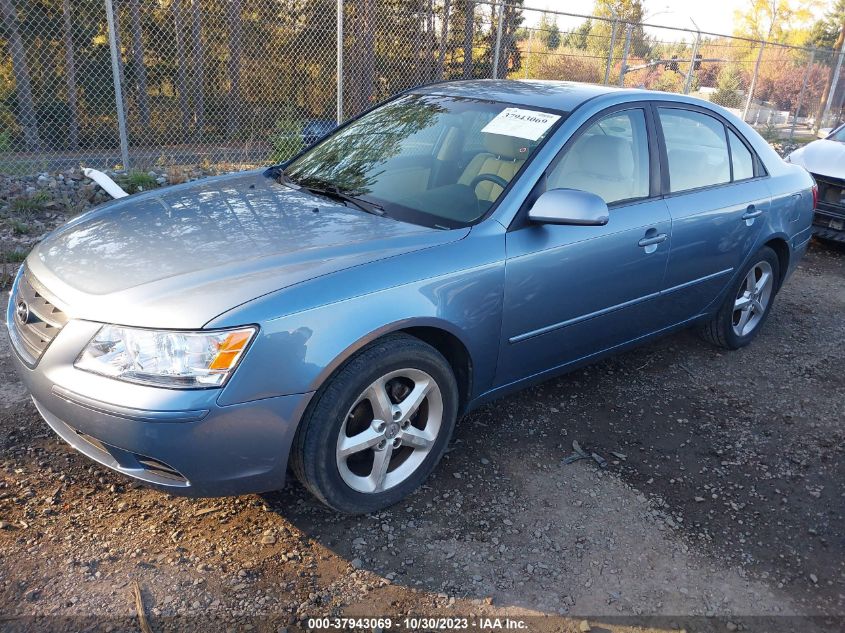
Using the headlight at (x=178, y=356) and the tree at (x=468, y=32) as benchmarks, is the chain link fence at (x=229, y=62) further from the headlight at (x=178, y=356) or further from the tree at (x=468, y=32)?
the headlight at (x=178, y=356)

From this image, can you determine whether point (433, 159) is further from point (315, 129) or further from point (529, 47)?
point (529, 47)

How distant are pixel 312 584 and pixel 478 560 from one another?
0.63m

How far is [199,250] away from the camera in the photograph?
267 centimetres

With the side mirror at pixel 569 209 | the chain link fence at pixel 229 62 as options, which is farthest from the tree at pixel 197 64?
the side mirror at pixel 569 209

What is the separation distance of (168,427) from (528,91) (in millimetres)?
2580

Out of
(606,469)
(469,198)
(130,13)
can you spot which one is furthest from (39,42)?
(606,469)

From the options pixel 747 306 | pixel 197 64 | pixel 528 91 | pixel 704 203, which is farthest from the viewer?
pixel 197 64

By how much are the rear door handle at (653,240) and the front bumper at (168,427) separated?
2.01m

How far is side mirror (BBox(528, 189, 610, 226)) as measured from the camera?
2926 millimetres

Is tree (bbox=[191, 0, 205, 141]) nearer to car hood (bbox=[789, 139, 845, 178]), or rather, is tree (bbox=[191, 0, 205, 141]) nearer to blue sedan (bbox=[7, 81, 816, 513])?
blue sedan (bbox=[7, 81, 816, 513])

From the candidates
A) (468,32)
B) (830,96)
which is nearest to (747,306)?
(468,32)

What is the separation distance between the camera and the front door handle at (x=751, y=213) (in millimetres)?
4207

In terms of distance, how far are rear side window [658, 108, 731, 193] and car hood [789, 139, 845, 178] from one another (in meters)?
3.97

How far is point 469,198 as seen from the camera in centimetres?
315
